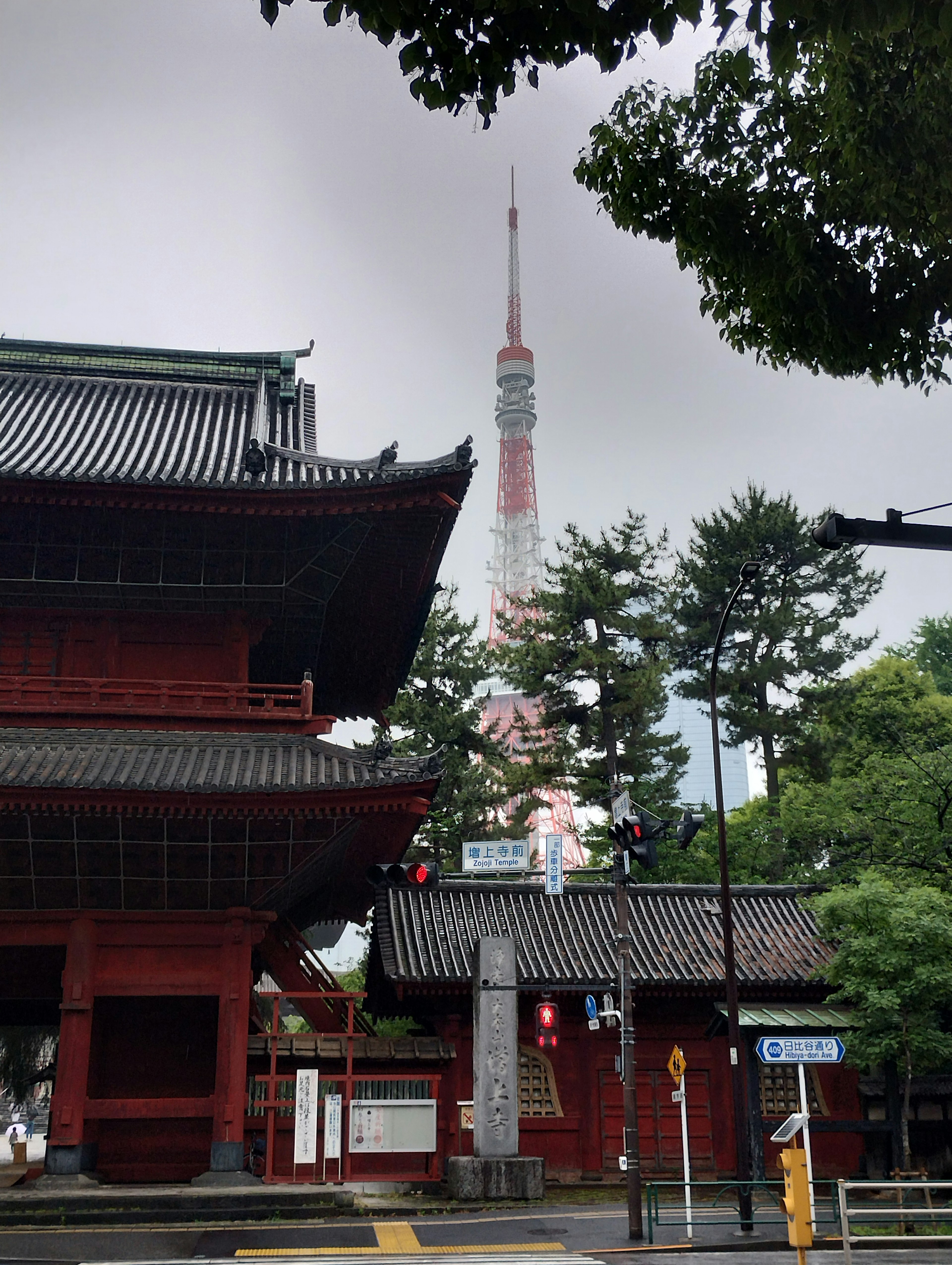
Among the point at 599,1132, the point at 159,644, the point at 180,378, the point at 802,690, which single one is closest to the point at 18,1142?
the point at 599,1132

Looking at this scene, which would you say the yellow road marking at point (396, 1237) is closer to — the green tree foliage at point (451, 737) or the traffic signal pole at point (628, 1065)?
the traffic signal pole at point (628, 1065)

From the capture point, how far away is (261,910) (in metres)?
20.4

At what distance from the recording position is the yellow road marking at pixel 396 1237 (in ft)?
51.2

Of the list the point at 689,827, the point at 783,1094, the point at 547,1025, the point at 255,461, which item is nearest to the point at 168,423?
the point at 255,461

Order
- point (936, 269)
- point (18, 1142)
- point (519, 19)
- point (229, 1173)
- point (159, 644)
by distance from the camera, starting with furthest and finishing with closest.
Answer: point (18, 1142)
point (159, 644)
point (229, 1173)
point (936, 269)
point (519, 19)

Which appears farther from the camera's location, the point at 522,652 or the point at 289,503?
the point at 522,652

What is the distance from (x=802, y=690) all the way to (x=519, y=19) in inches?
1494

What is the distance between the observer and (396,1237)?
653 inches

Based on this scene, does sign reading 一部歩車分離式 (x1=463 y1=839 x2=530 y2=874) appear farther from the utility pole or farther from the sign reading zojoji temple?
the utility pole

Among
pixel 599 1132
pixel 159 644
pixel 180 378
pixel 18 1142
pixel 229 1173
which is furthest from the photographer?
pixel 18 1142

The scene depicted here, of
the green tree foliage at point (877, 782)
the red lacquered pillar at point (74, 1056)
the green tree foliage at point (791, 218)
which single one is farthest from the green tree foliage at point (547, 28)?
the green tree foliage at point (877, 782)

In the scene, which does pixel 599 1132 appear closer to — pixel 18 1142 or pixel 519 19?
pixel 18 1142

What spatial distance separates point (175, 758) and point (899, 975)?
14613mm

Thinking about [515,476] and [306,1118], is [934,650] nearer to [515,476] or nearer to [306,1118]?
[306,1118]
